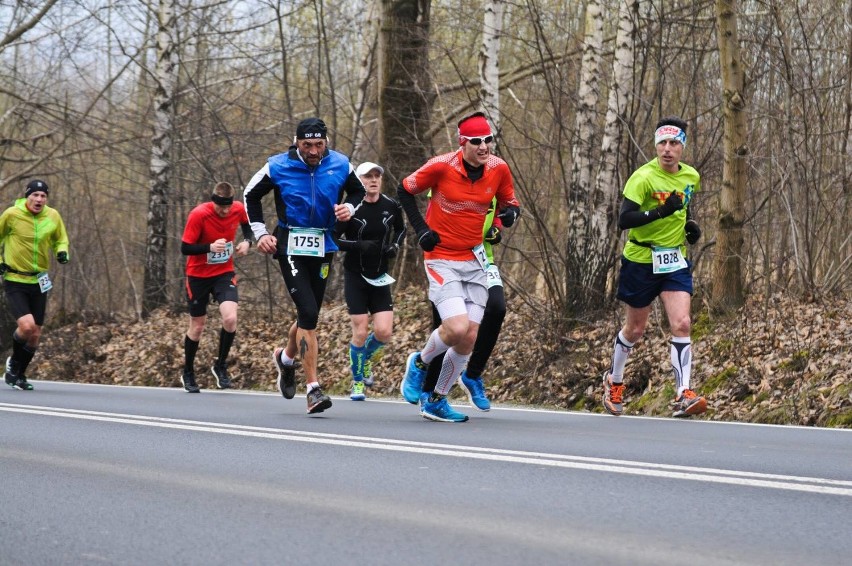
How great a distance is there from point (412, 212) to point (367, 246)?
9.97ft

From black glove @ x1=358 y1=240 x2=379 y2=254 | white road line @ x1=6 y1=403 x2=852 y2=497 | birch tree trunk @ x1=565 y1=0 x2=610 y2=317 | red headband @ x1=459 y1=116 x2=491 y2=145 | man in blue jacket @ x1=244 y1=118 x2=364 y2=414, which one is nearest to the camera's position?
white road line @ x1=6 y1=403 x2=852 y2=497

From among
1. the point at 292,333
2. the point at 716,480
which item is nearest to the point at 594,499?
the point at 716,480

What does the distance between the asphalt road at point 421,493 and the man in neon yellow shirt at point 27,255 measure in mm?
5406

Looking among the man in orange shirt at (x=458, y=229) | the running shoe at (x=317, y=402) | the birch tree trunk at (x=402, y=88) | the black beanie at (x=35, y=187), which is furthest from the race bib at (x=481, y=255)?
the birch tree trunk at (x=402, y=88)

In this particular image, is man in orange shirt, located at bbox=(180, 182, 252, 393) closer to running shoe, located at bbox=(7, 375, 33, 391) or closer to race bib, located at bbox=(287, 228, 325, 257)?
running shoe, located at bbox=(7, 375, 33, 391)

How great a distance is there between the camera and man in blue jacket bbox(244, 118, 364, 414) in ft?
33.1

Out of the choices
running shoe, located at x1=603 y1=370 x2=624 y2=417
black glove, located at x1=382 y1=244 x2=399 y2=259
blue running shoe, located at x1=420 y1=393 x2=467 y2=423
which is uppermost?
black glove, located at x1=382 y1=244 x2=399 y2=259

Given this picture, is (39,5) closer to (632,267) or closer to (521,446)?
(632,267)

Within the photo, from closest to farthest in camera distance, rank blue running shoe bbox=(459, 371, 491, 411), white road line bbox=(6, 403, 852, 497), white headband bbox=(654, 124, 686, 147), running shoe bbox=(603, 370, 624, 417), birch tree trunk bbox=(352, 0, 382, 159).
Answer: white road line bbox=(6, 403, 852, 497) → white headband bbox=(654, 124, 686, 147) → blue running shoe bbox=(459, 371, 491, 411) → running shoe bbox=(603, 370, 624, 417) → birch tree trunk bbox=(352, 0, 382, 159)

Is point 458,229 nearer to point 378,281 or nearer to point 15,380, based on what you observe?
point 378,281

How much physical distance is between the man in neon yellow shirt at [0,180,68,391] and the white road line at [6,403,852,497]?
199 inches

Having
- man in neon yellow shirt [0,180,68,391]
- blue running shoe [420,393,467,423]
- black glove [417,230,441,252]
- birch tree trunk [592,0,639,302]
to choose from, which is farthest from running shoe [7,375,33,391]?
black glove [417,230,441,252]

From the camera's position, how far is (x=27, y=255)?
48.5ft

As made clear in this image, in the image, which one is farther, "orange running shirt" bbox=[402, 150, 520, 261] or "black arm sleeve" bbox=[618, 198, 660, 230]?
"black arm sleeve" bbox=[618, 198, 660, 230]
